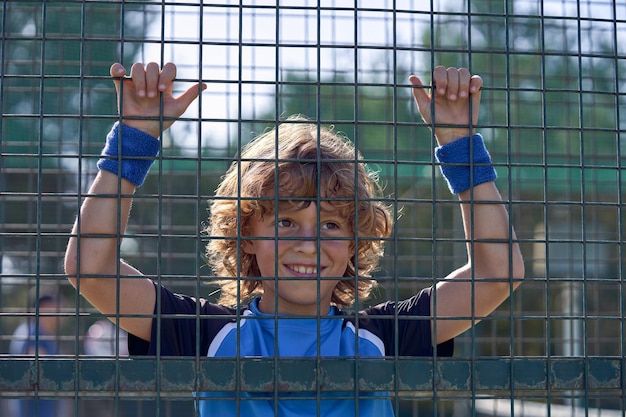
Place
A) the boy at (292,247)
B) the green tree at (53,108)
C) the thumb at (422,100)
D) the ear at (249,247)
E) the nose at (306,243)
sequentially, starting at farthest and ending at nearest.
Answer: the green tree at (53,108), the ear at (249,247), the nose at (306,243), the thumb at (422,100), the boy at (292,247)

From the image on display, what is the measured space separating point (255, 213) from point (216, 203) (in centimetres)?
25

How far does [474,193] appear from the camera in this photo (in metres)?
1.51

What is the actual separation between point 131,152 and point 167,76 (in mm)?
140

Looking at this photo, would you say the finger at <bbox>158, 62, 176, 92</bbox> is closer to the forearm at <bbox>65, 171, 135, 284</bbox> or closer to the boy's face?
the forearm at <bbox>65, 171, 135, 284</bbox>

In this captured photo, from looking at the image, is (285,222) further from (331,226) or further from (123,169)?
(123,169)

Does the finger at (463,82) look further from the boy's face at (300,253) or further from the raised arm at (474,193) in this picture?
the boy's face at (300,253)

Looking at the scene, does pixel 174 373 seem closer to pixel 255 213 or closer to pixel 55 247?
pixel 255 213

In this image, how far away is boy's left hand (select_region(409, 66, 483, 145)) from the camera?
144 centimetres

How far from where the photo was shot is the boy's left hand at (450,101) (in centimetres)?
144

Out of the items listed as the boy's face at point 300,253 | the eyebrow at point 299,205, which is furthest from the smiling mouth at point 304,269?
the eyebrow at point 299,205


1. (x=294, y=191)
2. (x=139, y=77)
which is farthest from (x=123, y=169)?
(x=294, y=191)

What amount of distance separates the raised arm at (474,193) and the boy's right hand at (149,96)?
0.40 metres

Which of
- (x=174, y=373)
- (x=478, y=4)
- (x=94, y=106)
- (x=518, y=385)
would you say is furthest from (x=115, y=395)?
(x=478, y=4)

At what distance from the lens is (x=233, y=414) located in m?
1.59
